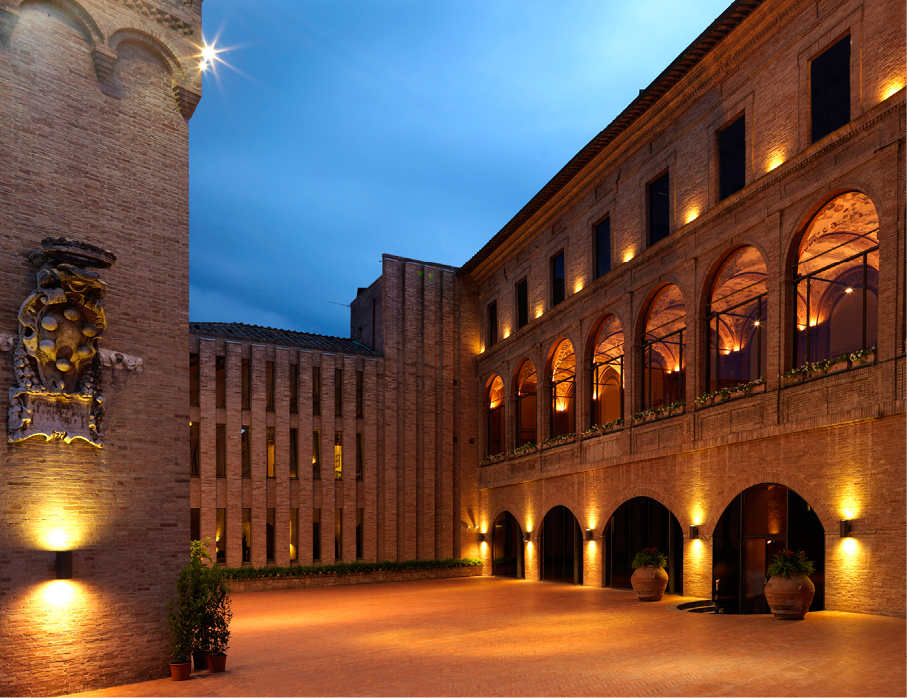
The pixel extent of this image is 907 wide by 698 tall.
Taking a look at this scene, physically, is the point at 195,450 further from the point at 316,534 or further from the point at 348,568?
the point at 348,568

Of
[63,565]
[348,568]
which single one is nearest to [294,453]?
[348,568]

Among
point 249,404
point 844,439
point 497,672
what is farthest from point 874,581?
point 249,404

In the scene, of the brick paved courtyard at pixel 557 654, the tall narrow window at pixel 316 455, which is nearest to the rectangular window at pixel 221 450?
the tall narrow window at pixel 316 455

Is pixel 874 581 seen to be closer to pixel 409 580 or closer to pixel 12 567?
pixel 12 567

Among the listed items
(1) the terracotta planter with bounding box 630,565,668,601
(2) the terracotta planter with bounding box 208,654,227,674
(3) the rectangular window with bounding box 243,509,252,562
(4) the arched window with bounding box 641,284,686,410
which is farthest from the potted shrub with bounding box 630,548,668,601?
(3) the rectangular window with bounding box 243,509,252,562

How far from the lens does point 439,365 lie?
3734cm

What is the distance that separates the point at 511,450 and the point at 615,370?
6.32m

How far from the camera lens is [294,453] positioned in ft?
110

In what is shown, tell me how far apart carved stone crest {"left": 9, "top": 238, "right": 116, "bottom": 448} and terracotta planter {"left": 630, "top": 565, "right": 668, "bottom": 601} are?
1499 centimetres

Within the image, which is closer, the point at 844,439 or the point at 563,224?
the point at 844,439

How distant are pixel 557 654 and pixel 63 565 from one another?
8079 mm

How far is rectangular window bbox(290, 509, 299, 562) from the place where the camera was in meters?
32.6

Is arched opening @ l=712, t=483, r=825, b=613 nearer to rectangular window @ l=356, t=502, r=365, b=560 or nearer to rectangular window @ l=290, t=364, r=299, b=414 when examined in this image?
rectangular window @ l=356, t=502, r=365, b=560

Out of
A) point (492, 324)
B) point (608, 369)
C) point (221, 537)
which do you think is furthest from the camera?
point (492, 324)
